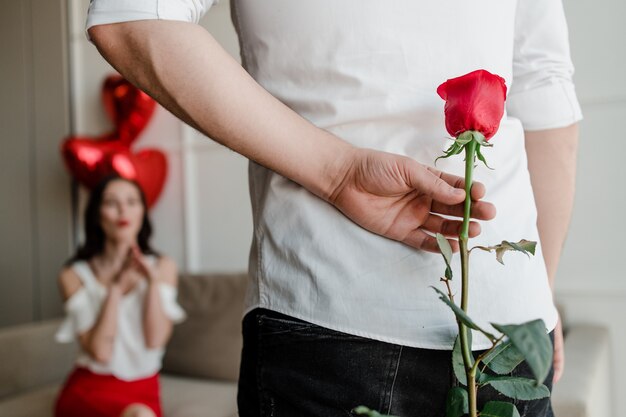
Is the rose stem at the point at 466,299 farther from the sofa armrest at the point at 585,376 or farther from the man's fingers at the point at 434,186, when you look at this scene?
the sofa armrest at the point at 585,376

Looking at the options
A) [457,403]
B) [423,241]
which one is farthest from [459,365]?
[423,241]

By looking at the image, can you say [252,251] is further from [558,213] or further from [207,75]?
[558,213]

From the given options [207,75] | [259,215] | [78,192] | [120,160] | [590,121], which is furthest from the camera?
[78,192]

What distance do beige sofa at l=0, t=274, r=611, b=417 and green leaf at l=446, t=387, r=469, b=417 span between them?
160cm

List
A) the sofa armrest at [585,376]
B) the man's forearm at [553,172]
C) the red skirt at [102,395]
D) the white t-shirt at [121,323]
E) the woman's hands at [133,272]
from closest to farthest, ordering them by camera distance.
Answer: the man's forearm at [553,172] < the sofa armrest at [585,376] < the red skirt at [102,395] < the white t-shirt at [121,323] < the woman's hands at [133,272]

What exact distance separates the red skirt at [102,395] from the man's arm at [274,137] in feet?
5.67

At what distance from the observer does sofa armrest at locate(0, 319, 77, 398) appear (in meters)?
2.31

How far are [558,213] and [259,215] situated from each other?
1.31ft

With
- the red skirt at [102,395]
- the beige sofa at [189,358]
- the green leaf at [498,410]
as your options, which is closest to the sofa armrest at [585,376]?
the beige sofa at [189,358]

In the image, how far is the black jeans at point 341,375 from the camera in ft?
1.85

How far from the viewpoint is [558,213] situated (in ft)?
2.66

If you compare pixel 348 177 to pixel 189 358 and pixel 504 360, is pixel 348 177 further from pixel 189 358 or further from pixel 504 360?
pixel 189 358

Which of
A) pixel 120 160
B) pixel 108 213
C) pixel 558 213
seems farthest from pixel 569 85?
pixel 120 160

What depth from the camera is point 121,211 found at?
2.47 m
